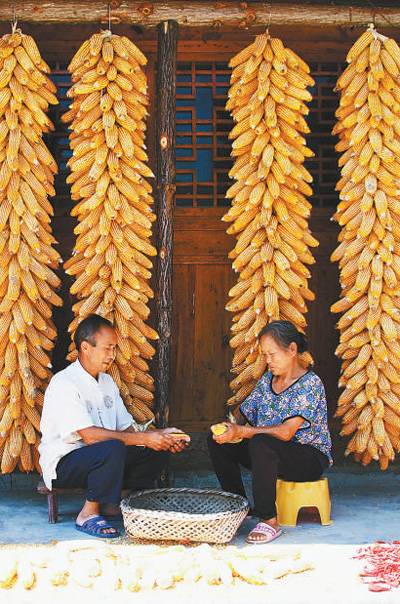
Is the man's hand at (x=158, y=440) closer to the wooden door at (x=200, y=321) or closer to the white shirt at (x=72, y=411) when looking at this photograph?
the white shirt at (x=72, y=411)

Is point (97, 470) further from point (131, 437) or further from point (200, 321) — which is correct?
point (200, 321)

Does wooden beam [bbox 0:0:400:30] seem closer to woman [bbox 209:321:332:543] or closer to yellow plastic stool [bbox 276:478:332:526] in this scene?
woman [bbox 209:321:332:543]

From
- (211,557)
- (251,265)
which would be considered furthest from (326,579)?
(251,265)

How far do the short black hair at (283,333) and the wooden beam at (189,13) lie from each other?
1.77 metres

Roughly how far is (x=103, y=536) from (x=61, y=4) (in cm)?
299

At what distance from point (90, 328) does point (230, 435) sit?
3.14 ft

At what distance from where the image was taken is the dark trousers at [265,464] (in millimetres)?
5664

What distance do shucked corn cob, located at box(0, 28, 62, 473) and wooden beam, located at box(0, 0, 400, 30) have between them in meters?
0.20

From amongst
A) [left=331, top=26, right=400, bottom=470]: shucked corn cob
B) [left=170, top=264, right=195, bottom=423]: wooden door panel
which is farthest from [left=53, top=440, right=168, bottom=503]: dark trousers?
[left=331, top=26, right=400, bottom=470]: shucked corn cob

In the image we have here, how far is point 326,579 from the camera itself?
4.87 metres

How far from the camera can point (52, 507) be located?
5898 millimetres

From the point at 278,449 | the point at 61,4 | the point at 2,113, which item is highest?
the point at 61,4

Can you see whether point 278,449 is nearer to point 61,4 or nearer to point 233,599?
point 233,599

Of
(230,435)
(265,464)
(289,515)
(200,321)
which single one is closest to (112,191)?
(200,321)
